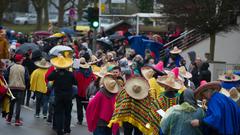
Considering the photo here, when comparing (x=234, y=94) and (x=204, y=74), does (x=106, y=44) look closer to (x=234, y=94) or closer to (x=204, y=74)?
(x=204, y=74)

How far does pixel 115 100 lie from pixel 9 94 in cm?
443

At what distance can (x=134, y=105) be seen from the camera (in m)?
11.6

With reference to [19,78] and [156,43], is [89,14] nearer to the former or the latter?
[156,43]

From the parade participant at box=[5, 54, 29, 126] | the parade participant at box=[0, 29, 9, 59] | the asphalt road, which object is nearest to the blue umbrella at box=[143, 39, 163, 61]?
the parade participant at box=[0, 29, 9, 59]

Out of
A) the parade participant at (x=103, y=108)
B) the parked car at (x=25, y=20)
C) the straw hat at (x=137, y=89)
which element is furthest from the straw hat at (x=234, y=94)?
the parked car at (x=25, y=20)

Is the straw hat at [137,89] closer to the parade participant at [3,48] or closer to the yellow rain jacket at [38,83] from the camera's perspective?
the yellow rain jacket at [38,83]

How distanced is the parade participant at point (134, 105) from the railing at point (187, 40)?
735 inches

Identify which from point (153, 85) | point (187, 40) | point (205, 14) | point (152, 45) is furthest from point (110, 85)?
point (187, 40)

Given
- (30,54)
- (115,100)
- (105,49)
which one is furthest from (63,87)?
(105,49)

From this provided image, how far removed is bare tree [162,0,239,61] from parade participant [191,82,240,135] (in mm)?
17040

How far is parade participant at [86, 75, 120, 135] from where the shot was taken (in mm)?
11875

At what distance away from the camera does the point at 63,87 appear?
46.6 ft

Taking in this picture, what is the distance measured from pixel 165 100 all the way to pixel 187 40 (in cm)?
2047

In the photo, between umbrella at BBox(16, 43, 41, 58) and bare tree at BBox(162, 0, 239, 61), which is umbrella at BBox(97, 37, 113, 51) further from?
umbrella at BBox(16, 43, 41, 58)
